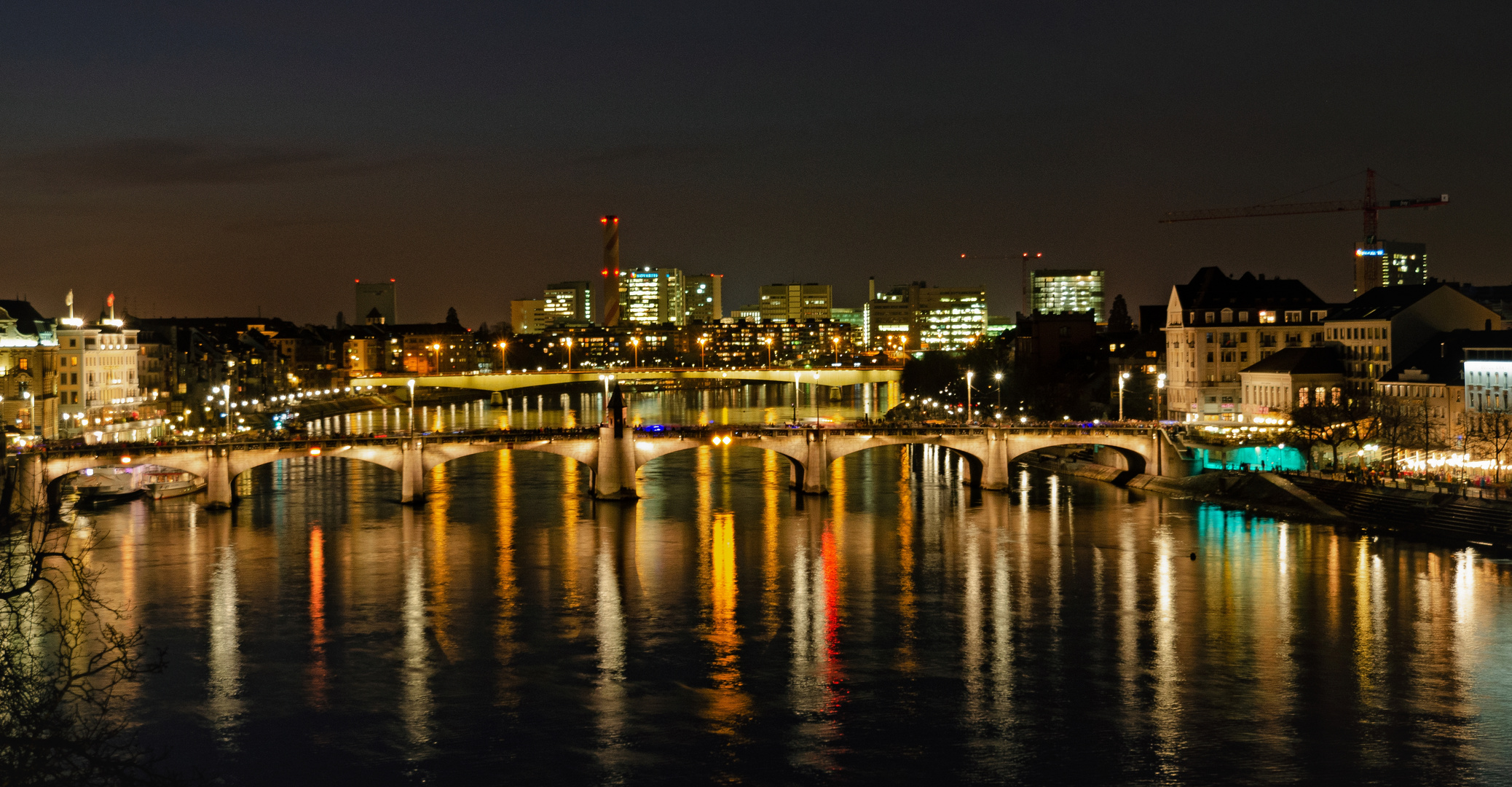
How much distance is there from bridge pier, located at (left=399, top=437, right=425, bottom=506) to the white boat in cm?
900

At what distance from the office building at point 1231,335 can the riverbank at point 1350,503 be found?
1620 cm

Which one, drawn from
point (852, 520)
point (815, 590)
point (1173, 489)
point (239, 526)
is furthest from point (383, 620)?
point (1173, 489)

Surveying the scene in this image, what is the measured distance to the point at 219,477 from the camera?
188 ft

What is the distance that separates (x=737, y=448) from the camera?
88375 mm

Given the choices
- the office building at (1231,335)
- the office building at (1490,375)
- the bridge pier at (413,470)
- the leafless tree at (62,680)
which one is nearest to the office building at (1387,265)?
the office building at (1231,335)

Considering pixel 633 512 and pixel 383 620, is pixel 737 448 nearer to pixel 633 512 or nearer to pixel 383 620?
pixel 633 512

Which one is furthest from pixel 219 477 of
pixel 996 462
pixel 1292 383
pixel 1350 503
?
pixel 1292 383

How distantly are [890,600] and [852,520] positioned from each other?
15180mm

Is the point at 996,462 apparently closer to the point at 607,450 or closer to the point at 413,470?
the point at 607,450

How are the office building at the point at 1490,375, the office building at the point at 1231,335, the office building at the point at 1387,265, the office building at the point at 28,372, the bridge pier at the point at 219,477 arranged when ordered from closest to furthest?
the office building at the point at 1490,375 < the bridge pier at the point at 219,477 < the office building at the point at 28,372 < the office building at the point at 1231,335 < the office building at the point at 1387,265

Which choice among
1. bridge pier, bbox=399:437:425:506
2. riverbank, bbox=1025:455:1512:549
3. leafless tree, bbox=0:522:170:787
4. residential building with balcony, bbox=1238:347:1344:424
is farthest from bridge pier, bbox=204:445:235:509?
residential building with balcony, bbox=1238:347:1344:424

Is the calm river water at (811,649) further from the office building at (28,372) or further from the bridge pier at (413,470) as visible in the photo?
the office building at (28,372)

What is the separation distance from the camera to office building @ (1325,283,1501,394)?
68.6m

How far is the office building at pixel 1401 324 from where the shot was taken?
225 feet
